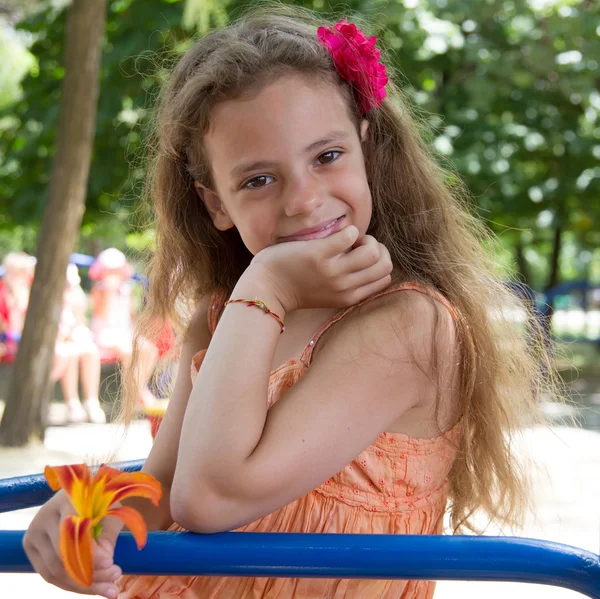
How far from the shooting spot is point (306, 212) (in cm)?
148

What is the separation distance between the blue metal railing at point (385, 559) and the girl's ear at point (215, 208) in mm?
847

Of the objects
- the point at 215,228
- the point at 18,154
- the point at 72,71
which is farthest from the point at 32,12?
the point at 215,228

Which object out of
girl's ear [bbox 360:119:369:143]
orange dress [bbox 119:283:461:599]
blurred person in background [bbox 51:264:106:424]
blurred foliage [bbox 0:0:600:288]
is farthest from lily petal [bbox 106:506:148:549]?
blurred person in background [bbox 51:264:106:424]

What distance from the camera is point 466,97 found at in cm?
888

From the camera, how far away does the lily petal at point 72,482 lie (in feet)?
3.39

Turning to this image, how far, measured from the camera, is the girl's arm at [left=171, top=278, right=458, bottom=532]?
1.20 m

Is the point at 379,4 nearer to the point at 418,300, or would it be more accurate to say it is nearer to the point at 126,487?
the point at 418,300

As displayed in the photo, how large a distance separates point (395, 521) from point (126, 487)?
0.59 meters

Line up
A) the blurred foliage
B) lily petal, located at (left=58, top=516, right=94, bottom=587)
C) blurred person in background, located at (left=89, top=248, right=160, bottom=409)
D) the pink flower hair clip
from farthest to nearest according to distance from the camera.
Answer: blurred person in background, located at (left=89, top=248, right=160, bottom=409)
the blurred foliage
the pink flower hair clip
lily petal, located at (left=58, top=516, right=94, bottom=587)

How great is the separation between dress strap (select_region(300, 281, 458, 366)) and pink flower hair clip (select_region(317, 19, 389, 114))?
407 mm

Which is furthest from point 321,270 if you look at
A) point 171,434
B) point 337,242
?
point 171,434

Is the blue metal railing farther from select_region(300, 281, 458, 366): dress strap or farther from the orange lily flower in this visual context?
select_region(300, 281, 458, 366): dress strap

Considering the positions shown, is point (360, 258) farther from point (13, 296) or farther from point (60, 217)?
point (13, 296)

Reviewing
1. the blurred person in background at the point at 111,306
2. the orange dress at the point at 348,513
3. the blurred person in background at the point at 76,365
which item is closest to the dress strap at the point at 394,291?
the orange dress at the point at 348,513
